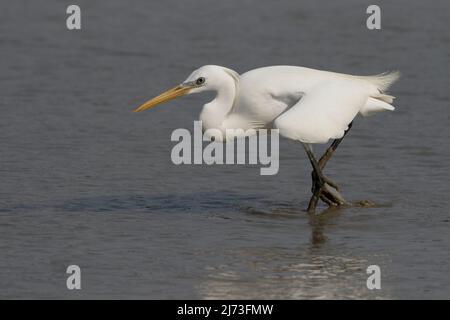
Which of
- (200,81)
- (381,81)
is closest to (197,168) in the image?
(200,81)

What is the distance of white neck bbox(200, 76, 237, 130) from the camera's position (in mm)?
11391

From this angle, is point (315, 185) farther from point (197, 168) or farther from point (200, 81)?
point (197, 168)

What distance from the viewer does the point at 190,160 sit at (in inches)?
524

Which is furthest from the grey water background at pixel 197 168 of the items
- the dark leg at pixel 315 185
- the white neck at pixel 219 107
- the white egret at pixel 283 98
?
the white neck at pixel 219 107

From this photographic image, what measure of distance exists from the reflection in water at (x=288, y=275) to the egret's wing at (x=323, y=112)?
1.07 metres

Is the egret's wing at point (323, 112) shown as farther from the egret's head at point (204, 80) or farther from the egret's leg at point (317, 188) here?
the egret's head at point (204, 80)

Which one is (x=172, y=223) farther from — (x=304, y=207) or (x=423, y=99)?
(x=423, y=99)

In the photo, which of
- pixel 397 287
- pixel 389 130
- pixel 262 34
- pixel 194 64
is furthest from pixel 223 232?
pixel 262 34

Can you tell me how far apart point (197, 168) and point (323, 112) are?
8.61 ft

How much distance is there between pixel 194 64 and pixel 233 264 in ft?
29.1

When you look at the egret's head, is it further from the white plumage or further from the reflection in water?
the reflection in water

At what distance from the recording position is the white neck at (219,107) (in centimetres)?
1139

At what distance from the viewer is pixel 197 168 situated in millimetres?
Answer: 13102

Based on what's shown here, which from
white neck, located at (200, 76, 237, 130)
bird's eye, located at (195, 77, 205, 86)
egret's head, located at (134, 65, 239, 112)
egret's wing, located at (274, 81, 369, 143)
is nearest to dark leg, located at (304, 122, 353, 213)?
egret's wing, located at (274, 81, 369, 143)
